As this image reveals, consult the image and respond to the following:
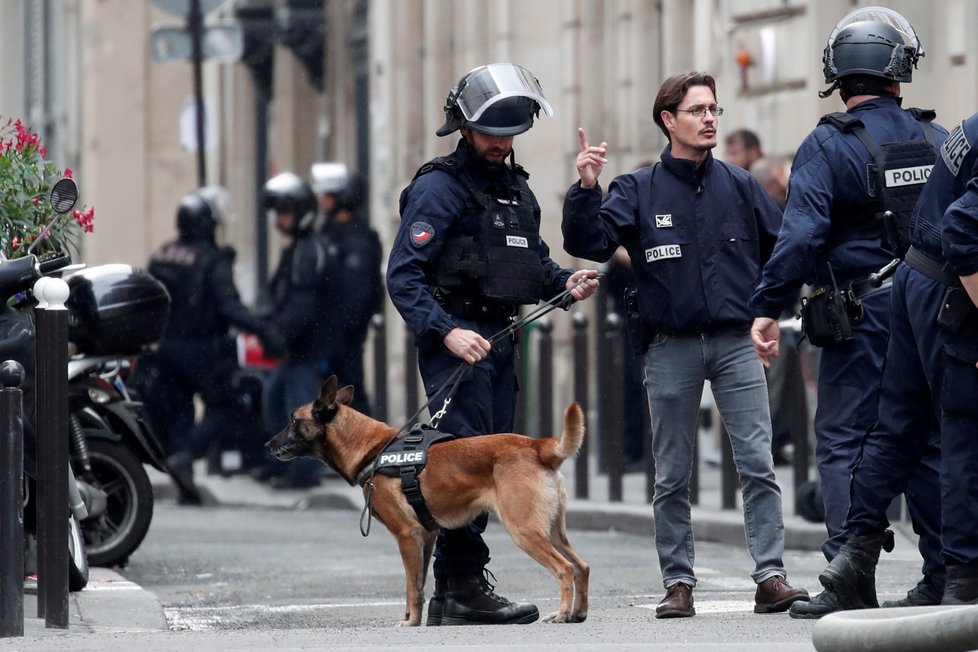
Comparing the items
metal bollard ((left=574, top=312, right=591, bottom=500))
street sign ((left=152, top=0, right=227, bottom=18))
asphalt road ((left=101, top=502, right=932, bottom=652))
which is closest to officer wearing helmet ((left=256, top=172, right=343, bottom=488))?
asphalt road ((left=101, top=502, right=932, bottom=652))

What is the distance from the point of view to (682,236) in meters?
7.51

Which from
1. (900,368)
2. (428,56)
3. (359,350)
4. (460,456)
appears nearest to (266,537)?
(359,350)

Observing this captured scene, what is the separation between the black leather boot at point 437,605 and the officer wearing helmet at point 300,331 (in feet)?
22.1

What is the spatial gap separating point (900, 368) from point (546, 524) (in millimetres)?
1239

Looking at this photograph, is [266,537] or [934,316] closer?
[934,316]

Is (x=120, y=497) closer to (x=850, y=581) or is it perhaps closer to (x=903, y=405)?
(x=850, y=581)

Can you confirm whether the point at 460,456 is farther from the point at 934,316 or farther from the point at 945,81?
the point at 945,81

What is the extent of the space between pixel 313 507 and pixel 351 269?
62.7 inches

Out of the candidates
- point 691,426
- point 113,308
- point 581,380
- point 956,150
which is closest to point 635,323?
point 691,426

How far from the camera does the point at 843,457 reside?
7.45 m

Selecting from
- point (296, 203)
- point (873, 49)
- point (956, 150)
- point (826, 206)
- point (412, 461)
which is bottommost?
point (412, 461)

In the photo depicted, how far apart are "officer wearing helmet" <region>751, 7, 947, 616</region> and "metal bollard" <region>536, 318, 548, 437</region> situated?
19.4 ft

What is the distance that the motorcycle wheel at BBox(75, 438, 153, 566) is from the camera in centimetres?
991

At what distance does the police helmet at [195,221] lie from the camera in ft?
48.9
